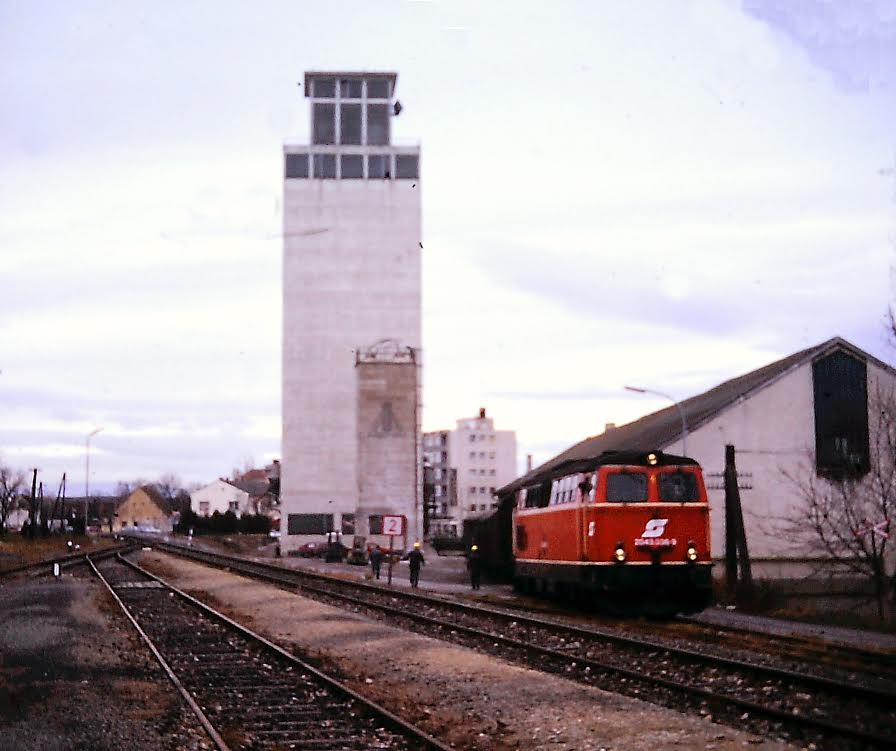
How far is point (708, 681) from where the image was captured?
1443 cm

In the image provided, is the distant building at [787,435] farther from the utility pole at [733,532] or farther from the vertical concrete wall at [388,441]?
the vertical concrete wall at [388,441]

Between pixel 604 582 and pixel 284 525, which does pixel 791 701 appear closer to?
pixel 604 582

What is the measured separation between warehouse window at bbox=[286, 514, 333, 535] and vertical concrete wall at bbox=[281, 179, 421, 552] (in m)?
0.51

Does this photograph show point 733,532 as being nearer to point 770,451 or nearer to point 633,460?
point 633,460

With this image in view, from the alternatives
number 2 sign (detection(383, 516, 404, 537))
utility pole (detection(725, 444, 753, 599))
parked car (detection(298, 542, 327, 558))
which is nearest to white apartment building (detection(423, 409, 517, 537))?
parked car (detection(298, 542, 327, 558))

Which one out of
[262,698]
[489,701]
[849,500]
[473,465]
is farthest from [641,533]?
[473,465]

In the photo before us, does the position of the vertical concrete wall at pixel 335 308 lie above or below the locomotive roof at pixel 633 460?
above

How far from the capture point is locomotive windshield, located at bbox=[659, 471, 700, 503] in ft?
80.2

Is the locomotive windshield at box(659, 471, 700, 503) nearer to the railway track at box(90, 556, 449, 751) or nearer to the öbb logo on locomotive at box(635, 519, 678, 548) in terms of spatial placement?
the öbb logo on locomotive at box(635, 519, 678, 548)

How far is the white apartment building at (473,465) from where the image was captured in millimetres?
144625

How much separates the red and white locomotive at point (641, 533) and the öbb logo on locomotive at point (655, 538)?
0.07 ft

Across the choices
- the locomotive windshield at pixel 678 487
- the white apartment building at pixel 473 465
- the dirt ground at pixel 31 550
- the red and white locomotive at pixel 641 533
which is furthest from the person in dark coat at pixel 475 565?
the white apartment building at pixel 473 465

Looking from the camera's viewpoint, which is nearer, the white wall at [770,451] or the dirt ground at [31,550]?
the white wall at [770,451]

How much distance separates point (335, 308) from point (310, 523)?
16.6 meters
